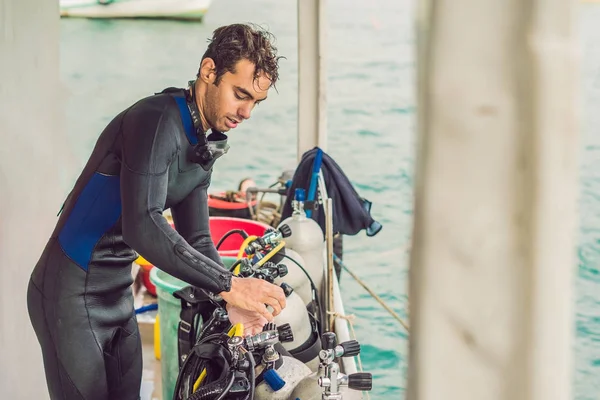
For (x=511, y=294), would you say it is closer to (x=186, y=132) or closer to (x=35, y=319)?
(x=186, y=132)

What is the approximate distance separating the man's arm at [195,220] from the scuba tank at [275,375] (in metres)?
0.32

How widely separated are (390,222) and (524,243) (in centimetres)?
1194

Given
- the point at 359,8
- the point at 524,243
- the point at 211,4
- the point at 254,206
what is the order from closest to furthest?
1. the point at 524,243
2. the point at 254,206
3. the point at 359,8
4. the point at 211,4

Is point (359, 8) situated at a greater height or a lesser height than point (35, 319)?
greater

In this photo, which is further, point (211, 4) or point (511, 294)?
point (211, 4)

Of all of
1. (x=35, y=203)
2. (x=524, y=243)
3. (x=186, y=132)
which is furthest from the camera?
(x=35, y=203)

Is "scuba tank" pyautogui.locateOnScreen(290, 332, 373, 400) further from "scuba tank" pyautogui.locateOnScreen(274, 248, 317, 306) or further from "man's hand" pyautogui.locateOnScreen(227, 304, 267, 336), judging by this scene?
"scuba tank" pyautogui.locateOnScreen(274, 248, 317, 306)

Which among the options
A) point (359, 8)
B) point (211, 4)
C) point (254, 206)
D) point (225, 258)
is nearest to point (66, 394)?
point (225, 258)

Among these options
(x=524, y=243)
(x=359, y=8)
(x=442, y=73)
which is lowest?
(x=524, y=243)

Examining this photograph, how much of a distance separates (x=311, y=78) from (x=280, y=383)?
2709 mm

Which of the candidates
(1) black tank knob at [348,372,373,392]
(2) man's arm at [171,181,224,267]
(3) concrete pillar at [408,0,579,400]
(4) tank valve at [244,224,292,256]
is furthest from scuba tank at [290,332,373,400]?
(3) concrete pillar at [408,0,579,400]

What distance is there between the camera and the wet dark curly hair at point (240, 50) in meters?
1.62

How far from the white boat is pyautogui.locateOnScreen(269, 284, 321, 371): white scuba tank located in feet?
→ 76.6

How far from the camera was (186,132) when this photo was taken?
1647 millimetres
